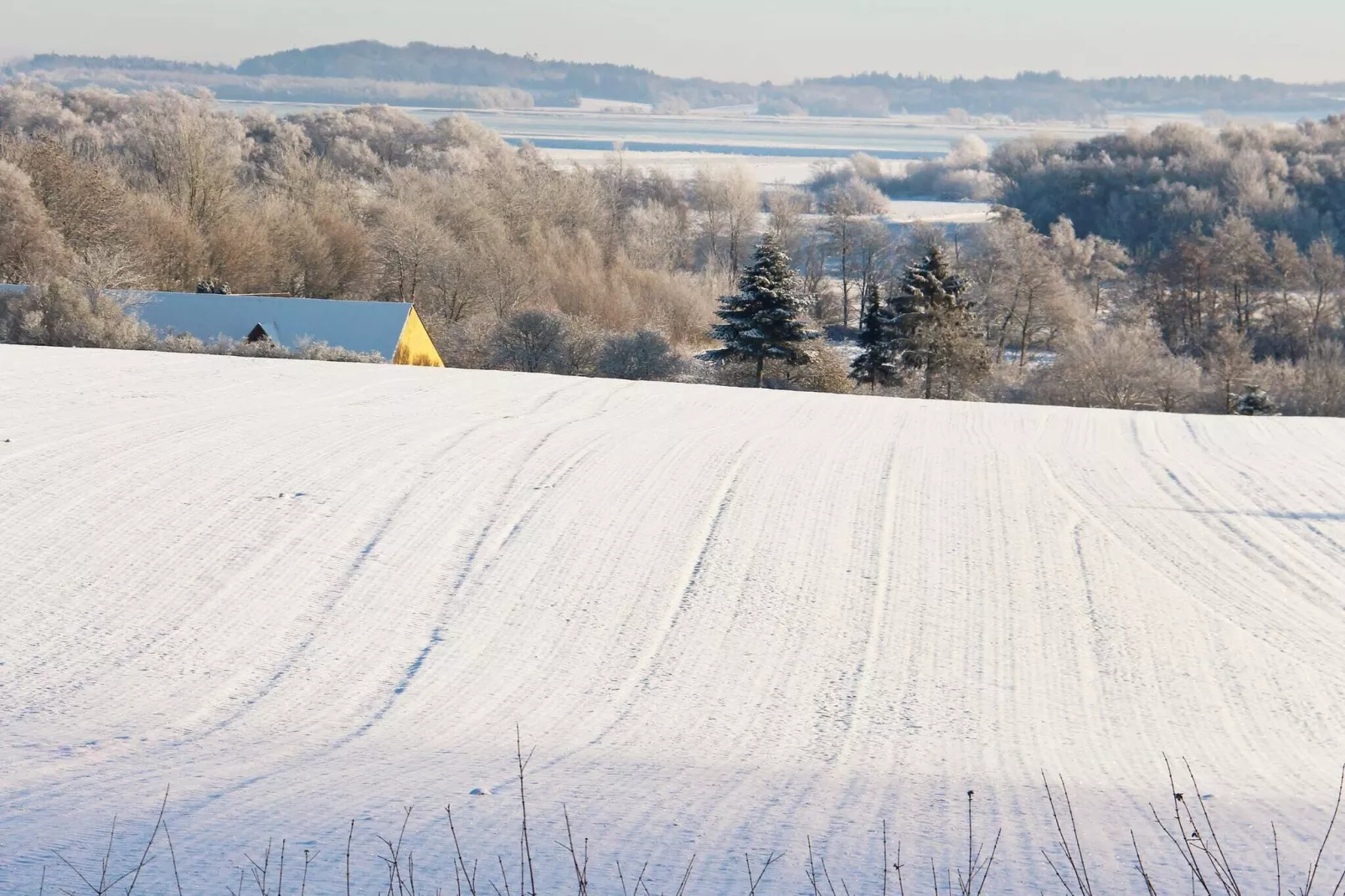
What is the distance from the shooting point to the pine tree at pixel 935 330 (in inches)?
1448

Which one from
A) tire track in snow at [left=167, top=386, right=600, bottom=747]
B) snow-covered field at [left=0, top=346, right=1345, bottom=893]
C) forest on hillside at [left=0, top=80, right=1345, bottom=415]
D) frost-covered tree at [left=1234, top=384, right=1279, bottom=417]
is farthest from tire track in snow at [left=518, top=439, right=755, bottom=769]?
frost-covered tree at [left=1234, top=384, right=1279, bottom=417]

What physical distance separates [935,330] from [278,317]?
1885cm

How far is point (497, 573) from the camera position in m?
10.5

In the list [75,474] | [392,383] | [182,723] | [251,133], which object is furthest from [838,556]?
[251,133]

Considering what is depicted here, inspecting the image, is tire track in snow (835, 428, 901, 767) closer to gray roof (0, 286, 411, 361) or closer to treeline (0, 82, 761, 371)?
gray roof (0, 286, 411, 361)

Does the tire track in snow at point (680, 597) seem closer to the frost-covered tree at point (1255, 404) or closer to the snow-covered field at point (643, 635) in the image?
the snow-covered field at point (643, 635)

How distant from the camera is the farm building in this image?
2928cm

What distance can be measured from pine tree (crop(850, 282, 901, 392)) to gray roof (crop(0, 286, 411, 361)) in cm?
A: 1542

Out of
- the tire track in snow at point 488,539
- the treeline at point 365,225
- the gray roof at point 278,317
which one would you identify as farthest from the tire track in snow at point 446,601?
the treeline at point 365,225

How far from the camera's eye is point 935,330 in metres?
36.7

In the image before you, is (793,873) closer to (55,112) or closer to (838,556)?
(838,556)

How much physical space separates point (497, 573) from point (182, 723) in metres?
3.50

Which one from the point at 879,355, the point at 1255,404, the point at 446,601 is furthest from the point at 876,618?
the point at 879,355

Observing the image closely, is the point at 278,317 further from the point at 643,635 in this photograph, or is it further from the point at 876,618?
the point at 876,618
